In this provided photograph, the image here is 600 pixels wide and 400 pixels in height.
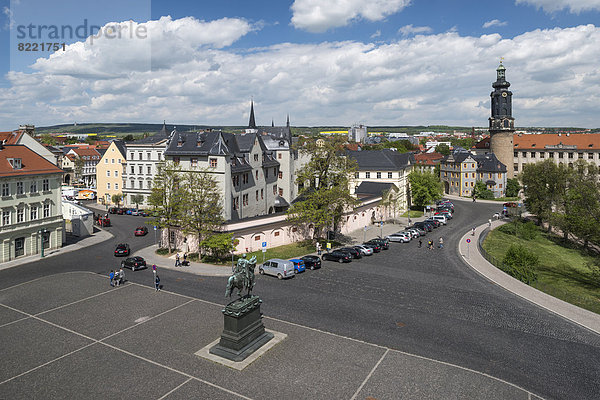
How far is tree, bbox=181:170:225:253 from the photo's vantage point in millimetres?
42156

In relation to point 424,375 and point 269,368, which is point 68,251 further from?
point 424,375

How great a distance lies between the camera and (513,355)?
21656mm

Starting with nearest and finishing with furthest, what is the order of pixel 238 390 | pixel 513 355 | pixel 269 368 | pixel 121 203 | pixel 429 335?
pixel 238 390
pixel 269 368
pixel 513 355
pixel 429 335
pixel 121 203

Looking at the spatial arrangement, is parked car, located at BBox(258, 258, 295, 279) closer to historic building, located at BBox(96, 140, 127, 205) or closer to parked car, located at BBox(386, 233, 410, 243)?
parked car, located at BBox(386, 233, 410, 243)

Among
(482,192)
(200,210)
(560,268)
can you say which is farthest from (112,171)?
(482,192)

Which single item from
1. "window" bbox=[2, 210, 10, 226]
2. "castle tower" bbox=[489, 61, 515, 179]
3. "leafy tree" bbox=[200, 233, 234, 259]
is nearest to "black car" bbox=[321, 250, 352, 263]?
"leafy tree" bbox=[200, 233, 234, 259]

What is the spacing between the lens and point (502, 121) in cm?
10912

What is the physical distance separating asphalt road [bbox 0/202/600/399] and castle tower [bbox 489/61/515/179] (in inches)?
3088

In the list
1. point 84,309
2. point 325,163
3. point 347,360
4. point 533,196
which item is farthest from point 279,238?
point 533,196

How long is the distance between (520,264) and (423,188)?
36.7 m

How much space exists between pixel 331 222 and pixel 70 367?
3364cm

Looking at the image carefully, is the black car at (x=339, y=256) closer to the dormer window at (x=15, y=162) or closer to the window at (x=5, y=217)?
the window at (x=5, y=217)

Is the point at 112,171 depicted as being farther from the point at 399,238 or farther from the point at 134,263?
the point at 399,238

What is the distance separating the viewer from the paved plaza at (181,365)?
59.8 ft
